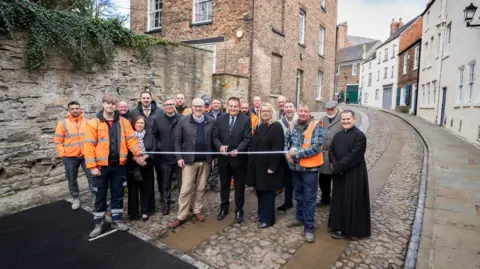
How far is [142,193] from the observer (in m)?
4.83

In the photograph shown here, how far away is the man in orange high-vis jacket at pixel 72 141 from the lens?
4.99 metres

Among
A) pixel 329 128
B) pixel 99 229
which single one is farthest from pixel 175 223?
pixel 329 128

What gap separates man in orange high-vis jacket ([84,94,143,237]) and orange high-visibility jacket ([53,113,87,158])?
1237 millimetres

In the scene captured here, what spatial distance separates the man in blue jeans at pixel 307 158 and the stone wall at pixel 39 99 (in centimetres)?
486

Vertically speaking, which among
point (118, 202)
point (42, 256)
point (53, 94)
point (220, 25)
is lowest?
point (42, 256)

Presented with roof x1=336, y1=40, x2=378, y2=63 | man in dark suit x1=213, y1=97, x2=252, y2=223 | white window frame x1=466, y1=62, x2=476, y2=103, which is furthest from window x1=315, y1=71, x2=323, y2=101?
roof x1=336, y1=40, x2=378, y2=63

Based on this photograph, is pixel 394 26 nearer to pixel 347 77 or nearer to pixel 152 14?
pixel 347 77

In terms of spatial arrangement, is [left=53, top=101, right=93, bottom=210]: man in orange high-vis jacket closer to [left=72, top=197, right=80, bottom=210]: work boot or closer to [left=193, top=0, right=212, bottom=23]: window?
[left=72, top=197, right=80, bottom=210]: work boot

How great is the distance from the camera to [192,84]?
889 cm

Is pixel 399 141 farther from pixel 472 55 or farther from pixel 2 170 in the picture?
pixel 2 170

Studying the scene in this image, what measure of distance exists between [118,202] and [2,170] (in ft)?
8.42

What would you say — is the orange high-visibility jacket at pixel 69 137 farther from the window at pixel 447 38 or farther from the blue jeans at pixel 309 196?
the window at pixel 447 38

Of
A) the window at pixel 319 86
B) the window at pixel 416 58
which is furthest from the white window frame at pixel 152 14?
the window at pixel 416 58

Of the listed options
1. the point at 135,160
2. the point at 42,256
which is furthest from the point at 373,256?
the point at 42,256
